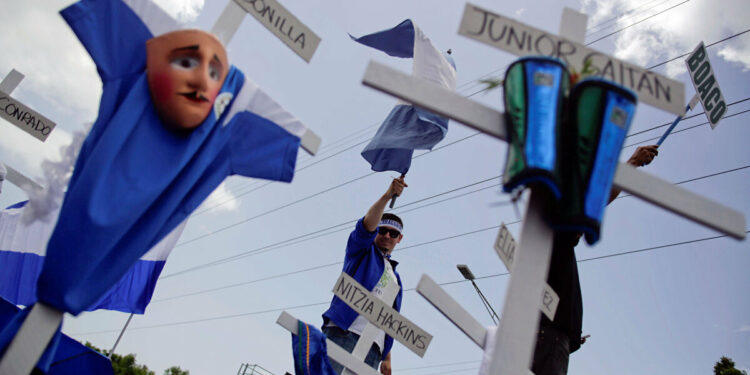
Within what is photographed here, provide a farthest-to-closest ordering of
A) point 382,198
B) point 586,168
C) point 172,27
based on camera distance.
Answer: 1. point 382,198
2. point 172,27
3. point 586,168

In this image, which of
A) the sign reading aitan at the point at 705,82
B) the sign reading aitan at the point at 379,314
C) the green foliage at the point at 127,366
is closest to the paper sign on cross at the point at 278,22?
the sign reading aitan at the point at 379,314

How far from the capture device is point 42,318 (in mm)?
1562

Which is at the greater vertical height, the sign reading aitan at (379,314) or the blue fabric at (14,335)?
the sign reading aitan at (379,314)

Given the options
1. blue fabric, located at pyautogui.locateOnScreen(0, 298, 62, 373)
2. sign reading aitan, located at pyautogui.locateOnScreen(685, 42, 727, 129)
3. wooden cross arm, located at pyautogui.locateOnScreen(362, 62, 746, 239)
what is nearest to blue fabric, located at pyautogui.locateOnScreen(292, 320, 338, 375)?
blue fabric, located at pyautogui.locateOnScreen(0, 298, 62, 373)

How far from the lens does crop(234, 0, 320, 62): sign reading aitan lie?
2146mm

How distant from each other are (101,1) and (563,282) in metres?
2.27

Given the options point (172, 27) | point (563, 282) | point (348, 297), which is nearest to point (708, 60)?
point (563, 282)

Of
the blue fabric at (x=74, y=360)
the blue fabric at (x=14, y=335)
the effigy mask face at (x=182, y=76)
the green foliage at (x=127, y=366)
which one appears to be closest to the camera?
the blue fabric at (x=14, y=335)

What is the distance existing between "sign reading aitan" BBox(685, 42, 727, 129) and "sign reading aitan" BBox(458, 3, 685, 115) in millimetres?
1391

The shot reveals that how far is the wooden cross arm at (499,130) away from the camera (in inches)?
59.0

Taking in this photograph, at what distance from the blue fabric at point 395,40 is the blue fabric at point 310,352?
1892 millimetres

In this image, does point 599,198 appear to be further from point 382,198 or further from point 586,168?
point 382,198

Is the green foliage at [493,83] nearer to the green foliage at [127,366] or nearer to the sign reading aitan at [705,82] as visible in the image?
the sign reading aitan at [705,82]

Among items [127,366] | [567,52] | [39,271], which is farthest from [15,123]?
[127,366]
